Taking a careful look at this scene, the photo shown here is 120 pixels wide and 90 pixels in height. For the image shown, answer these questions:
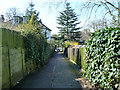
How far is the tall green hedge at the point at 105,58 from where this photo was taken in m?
3.38

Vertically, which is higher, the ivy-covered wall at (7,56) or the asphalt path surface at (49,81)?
the ivy-covered wall at (7,56)

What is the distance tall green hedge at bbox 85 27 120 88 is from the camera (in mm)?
3378

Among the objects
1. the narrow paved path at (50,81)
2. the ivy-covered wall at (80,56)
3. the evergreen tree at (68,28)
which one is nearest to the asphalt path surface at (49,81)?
the narrow paved path at (50,81)

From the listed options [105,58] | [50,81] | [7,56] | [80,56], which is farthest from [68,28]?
[105,58]

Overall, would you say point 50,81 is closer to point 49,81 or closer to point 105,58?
point 49,81

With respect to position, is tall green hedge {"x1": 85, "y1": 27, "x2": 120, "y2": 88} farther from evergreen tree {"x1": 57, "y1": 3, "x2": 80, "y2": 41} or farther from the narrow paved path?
evergreen tree {"x1": 57, "y1": 3, "x2": 80, "y2": 41}

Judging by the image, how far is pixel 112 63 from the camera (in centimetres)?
342

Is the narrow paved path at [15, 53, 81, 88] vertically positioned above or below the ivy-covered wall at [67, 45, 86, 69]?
below

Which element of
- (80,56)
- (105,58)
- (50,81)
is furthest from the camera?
(80,56)

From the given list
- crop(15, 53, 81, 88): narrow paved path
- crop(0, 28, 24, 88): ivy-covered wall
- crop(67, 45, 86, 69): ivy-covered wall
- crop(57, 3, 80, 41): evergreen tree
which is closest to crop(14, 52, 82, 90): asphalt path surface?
crop(15, 53, 81, 88): narrow paved path

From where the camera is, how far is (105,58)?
369 centimetres

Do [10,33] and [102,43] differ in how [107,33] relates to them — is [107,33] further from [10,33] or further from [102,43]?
[10,33]

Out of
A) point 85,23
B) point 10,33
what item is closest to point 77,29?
point 85,23

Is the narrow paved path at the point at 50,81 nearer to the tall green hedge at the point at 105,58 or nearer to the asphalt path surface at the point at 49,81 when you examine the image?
the asphalt path surface at the point at 49,81
